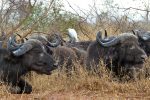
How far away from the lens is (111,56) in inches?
384

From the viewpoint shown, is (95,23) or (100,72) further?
(95,23)

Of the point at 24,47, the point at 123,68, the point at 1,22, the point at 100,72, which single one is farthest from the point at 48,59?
the point at 1,22

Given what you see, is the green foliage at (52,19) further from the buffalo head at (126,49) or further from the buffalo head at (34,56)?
the buffalo head at (34,56)

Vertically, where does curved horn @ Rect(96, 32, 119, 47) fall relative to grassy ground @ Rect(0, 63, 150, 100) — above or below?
above

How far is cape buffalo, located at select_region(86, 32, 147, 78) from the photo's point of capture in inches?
368

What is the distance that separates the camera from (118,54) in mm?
9711

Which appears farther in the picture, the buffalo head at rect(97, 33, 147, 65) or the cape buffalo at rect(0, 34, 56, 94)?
the buffalo head at rect(97, 33, 147, 65)

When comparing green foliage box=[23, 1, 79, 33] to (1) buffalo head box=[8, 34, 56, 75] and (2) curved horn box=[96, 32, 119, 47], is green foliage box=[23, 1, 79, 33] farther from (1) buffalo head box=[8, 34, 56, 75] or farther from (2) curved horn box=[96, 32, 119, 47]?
(1) buffalo head box=[8, 34, 56, 75]

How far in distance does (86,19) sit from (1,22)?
16.1ft

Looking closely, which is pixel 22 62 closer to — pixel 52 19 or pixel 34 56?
pixel 34 56

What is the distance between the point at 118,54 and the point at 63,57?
70.3 inches

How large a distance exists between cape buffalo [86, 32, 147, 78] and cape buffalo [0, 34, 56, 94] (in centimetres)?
135

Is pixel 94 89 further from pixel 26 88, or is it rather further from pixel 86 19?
pixel 86 19

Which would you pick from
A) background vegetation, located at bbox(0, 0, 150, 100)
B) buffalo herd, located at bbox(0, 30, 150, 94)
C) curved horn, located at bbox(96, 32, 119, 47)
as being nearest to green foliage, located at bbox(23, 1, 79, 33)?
background vegetation, located at bbox(0, 0, 150, 100)
